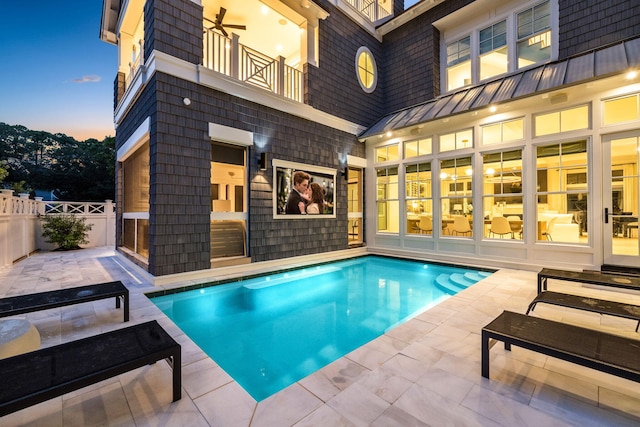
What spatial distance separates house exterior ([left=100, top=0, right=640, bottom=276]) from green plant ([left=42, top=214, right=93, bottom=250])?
90.0 inches

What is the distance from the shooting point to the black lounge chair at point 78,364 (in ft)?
4.58

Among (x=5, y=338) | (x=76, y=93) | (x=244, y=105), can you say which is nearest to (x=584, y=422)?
(x=5, y=338)

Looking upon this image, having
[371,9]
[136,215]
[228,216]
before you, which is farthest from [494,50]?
[136,215]

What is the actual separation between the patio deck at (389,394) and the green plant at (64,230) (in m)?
7.77

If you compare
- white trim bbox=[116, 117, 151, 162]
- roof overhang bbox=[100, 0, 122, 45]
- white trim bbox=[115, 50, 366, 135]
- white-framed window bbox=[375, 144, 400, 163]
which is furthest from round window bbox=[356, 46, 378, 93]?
roof overhang bbox=[100, 0, 122, 45]

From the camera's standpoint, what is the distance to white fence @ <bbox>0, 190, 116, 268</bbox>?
20.3 ft

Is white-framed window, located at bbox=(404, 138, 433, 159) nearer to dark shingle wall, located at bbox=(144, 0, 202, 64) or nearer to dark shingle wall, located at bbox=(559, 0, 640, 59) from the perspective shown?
dark shingle wall, located at bbox=(559, 0, 640, 59)

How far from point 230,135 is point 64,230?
7.34 m

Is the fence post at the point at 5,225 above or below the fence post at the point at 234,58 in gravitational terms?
below

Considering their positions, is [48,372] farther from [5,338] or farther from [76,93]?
[76,93]

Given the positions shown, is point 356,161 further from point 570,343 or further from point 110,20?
point 110,20

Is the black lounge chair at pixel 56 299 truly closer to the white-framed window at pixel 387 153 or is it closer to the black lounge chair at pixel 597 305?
the black lounge chair at pixel 597 305

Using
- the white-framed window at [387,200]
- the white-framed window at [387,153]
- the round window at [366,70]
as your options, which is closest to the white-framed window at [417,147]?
the white-framed window at [387,153]

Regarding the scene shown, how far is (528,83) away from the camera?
5.85m
